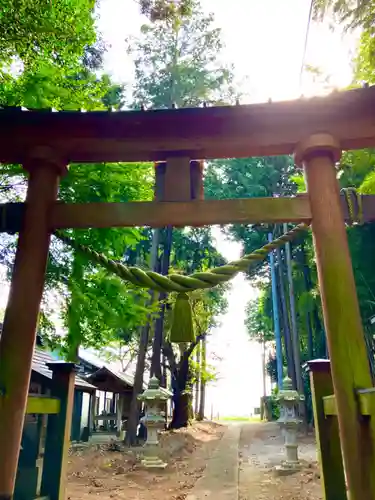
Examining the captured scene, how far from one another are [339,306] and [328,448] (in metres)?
1.42

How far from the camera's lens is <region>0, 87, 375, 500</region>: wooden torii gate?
2623mm

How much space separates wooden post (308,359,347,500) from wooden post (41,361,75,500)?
7.04ft

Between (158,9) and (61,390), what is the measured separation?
35.4 ft

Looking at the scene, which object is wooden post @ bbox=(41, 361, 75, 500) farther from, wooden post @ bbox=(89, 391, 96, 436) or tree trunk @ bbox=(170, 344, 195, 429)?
wooden post @ bbox=(89, 391, 96, 436)

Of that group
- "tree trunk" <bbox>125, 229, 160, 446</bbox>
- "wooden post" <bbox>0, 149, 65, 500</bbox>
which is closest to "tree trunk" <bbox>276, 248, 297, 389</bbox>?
"tree trunk" <bbox>125, 229, 160, 446</bbox>

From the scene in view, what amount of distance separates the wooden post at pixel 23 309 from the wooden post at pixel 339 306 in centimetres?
200

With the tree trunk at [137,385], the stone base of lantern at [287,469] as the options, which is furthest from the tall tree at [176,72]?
the stone base of lantern at [287,469]

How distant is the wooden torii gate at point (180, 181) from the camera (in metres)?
2.62

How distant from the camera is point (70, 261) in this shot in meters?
7.48

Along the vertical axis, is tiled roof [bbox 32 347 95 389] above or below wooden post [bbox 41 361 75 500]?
above

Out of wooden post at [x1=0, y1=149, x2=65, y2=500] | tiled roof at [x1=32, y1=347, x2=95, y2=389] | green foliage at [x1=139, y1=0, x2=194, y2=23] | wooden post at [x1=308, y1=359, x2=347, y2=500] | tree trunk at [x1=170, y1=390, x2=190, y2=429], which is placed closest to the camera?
wooden post at [x1=0, y1=149, x2=65, y2=500]

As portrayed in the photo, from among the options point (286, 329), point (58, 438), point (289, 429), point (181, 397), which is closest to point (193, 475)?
point (289, 429)

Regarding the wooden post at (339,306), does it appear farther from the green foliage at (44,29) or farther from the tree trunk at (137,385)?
the tree trunk at (137,385)

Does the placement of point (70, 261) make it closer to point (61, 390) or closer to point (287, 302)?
point (61, 390)
